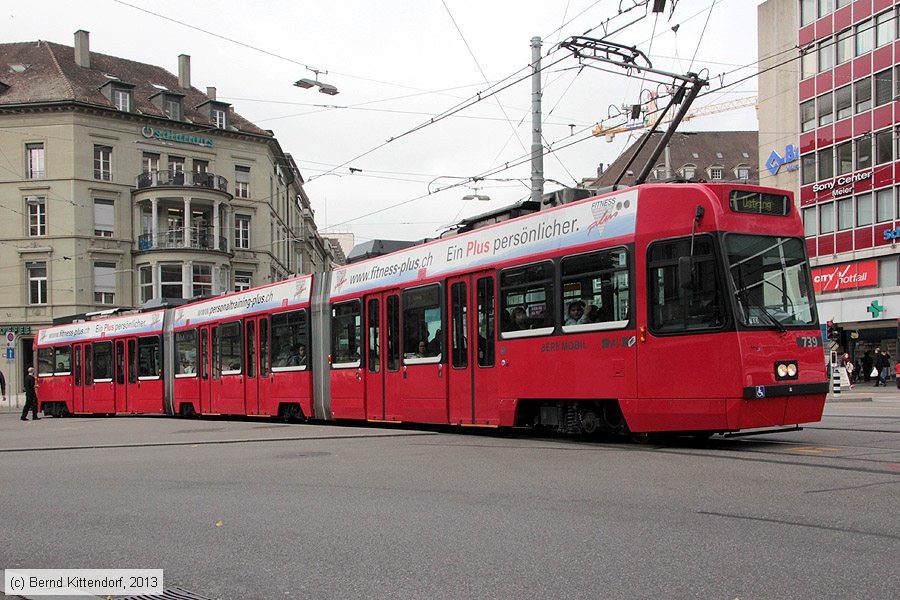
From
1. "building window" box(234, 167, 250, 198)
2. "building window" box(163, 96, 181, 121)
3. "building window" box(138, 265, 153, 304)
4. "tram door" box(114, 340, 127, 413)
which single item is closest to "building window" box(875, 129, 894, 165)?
"tram door" box(114, 340, 127, 413)

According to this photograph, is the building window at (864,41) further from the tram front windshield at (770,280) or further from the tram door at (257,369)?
the tram front windshield at (770,280)

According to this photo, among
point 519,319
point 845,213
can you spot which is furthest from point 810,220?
point 519,319

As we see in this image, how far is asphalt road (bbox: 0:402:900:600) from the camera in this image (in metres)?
4.96

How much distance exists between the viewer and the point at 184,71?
60.3m

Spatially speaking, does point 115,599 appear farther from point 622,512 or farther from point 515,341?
point 515,341

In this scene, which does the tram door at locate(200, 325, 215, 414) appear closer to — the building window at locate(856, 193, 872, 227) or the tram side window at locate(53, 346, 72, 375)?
the tram side window at locate(53, 346, 72, 375)

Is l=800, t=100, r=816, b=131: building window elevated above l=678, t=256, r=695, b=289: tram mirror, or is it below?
above

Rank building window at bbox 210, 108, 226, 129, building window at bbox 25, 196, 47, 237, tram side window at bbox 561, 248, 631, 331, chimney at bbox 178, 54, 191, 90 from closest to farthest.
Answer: tram side window at bbox 561, 248, 631, 331
building window at bbox 25, 196, 47, 237
building window at bbox 210, 108, 226, 129
chimney at bbox 178, 54, 191, 90

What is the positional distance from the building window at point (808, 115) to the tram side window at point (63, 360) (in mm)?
33965

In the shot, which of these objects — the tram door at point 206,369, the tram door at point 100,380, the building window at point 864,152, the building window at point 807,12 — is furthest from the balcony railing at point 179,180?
the building window at point 864,152

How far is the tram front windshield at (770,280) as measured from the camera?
1012 centimetres

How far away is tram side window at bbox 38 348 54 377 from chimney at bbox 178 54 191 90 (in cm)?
3111

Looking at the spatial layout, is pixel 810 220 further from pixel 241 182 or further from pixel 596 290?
pixel 596 290

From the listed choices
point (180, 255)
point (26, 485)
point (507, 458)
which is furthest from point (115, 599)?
point (180, 255)
